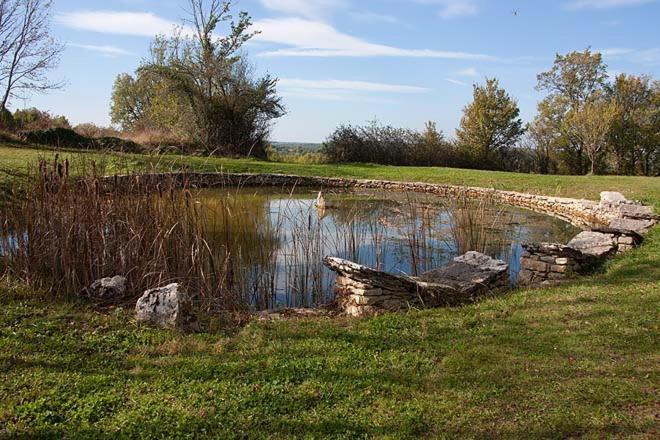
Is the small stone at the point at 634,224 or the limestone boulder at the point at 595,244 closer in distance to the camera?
the limestone boulder at the point at 595,244

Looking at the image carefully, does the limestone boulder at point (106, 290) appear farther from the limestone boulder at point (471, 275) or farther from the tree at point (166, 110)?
the tree at point (166, 110)

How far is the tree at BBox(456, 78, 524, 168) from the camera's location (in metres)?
24.7

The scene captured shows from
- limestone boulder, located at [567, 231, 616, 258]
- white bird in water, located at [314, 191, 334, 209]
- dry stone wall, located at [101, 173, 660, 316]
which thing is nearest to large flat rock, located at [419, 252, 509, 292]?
dry stone wall, located at [101, 173, 660, 316]

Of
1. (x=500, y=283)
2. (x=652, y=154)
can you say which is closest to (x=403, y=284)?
(x=500, y=283)

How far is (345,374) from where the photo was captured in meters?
2.91

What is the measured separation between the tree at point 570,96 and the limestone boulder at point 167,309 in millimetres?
24729

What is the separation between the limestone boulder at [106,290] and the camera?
13.5 feet

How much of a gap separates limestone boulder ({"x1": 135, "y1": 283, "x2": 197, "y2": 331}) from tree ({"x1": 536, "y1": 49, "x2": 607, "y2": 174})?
24.7 metres

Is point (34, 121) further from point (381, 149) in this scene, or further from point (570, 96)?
point (570, 96)

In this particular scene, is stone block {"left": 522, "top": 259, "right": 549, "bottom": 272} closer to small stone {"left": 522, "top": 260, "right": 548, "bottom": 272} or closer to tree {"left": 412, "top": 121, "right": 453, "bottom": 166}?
small stone {"left": 522, "top": 260, "right": 548, "bottom": 272}

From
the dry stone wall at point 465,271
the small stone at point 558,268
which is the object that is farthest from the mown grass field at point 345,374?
the small stone at point 558,268

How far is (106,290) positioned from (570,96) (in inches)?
1050

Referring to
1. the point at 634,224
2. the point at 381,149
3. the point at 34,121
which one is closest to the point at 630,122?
the point at 381,149

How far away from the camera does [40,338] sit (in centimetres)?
333
